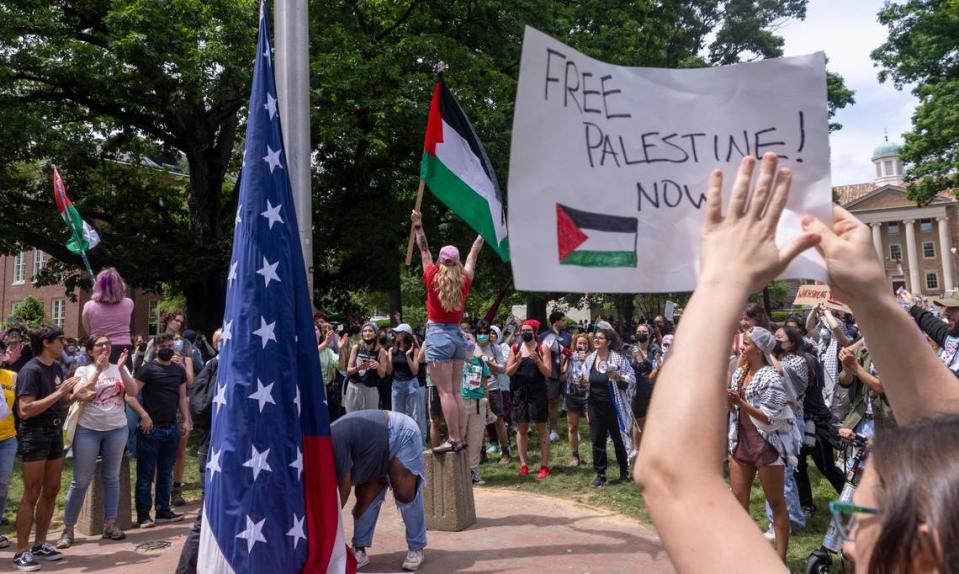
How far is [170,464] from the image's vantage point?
8.31 m

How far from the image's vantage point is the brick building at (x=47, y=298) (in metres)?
43.5

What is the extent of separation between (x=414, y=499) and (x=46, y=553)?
12.9 feet

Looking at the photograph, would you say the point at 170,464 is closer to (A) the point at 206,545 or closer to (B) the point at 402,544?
(B) the point at 402,544

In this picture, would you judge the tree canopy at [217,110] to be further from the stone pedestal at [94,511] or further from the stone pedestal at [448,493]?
the stone pedestal at [448,493]

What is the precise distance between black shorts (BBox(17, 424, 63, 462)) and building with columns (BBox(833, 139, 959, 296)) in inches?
3173

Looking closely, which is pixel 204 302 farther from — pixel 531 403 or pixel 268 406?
pixel 268 406

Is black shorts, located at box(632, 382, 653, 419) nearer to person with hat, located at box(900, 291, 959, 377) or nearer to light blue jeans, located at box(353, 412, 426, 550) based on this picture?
person with hat, located at box(900, 291, 959, 377)

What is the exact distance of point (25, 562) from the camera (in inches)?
254

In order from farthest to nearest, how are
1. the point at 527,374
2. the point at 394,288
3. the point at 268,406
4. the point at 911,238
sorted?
1. the point at 911,238
2. the point at 394,288
3. the point at 527,374
4. the point at 268,406

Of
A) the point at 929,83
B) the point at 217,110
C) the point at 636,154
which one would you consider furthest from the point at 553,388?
the point at 929,83

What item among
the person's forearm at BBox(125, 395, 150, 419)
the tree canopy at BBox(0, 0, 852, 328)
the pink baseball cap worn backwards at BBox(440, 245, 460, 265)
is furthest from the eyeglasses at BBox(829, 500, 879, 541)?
the tree canopy at BBox(0, 0, 852, 328)

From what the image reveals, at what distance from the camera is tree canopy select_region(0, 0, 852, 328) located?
52.4ft

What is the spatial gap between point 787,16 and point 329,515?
104 feet

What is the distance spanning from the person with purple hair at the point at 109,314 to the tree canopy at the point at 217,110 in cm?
898
